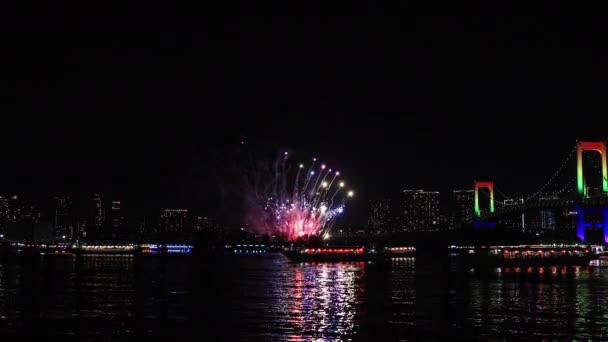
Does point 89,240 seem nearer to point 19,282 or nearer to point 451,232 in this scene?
point 451,232

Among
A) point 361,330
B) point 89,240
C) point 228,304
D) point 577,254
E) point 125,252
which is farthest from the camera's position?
point 89,240

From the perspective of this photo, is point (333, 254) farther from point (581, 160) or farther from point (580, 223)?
point (581, 160)

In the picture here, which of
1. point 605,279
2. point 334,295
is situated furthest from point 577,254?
point 334,295

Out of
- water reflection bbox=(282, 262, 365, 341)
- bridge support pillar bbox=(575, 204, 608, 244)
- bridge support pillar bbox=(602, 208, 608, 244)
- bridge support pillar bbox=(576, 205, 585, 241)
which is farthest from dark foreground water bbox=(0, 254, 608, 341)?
bridge support pillar bbox=(576, 205, 585, 241)

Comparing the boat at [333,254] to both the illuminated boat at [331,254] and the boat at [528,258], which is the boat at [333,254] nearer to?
the illuminated boat at [331,254]

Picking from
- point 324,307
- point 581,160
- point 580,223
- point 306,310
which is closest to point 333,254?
point 580,223

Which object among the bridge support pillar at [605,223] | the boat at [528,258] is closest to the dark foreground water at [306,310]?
the boat at [528,258]
